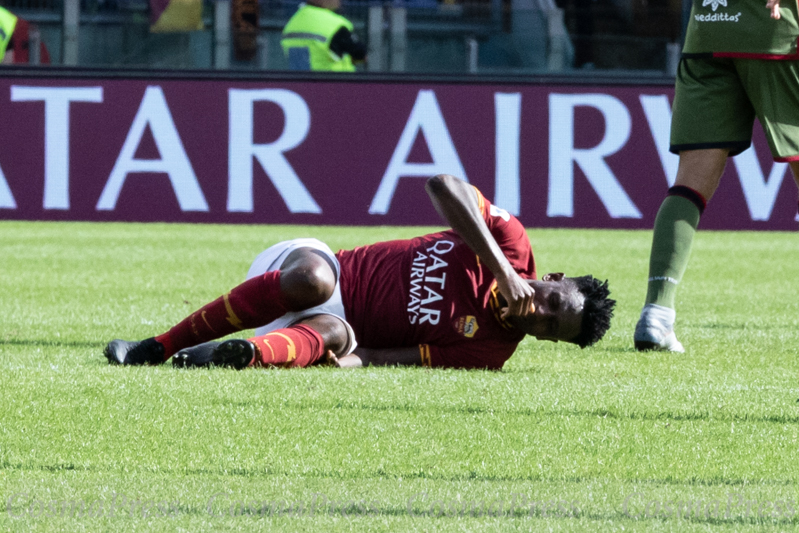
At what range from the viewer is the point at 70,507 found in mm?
2484

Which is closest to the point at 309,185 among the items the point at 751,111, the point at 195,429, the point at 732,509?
the point at 751,111

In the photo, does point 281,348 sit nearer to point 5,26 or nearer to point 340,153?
point 340,153

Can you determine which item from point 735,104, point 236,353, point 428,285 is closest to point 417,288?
point 428,285

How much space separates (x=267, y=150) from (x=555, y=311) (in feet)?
24.9

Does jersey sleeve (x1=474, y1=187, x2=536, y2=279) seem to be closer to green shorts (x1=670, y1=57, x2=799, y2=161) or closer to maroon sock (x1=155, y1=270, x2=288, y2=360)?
maroon sock (x1=155, y1=270, x2=288, y2=360)

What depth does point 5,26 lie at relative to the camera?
11.7 metres

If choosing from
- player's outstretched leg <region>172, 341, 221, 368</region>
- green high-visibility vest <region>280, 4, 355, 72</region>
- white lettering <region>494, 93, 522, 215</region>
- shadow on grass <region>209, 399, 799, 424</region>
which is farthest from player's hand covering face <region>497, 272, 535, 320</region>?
green high-visibility vest <region>280, 4, 355, 72</region>

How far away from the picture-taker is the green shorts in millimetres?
4879

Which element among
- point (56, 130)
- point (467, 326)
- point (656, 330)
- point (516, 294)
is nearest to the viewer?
point (516, 294)

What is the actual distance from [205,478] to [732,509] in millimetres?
1102

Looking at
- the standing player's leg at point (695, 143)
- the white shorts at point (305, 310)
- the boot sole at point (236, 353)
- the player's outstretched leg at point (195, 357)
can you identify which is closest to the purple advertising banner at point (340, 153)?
the standing player's leg at point (695, 143)

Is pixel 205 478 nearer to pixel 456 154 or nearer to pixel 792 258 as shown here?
pixel 792 258

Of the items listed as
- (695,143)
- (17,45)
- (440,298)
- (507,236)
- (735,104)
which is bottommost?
(440,298)

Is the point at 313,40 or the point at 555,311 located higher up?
the point at 313,40
